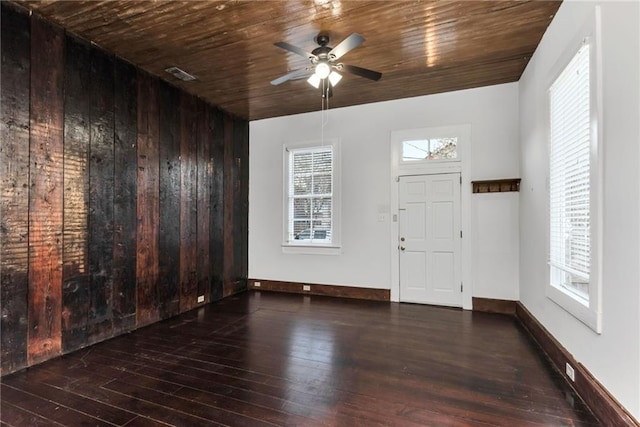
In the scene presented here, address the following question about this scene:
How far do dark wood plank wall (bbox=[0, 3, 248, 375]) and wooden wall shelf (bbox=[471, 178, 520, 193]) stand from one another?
398 cm

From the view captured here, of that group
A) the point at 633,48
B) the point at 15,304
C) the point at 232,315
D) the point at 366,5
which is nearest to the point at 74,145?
the point at 15,304

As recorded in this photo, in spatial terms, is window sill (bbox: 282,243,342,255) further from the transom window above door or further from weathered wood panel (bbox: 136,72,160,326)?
weathered wood panel (bbox: 136,72,160,326)

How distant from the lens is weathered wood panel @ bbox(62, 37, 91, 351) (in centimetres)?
300

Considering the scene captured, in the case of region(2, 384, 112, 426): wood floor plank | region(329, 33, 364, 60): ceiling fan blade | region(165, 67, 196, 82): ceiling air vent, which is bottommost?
region(2, 384, 112, 426): wood floor plank

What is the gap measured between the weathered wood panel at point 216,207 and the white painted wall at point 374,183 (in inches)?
30.9

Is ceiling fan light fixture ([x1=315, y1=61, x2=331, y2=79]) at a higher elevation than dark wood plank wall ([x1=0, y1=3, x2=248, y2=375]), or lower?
higher

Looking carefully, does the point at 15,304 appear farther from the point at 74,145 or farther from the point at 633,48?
the point at 633,48

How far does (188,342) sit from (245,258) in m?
2.56

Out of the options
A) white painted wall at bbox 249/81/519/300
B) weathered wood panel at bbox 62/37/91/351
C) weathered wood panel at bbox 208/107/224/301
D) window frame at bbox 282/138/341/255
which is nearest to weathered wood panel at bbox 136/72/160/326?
weathered wood panel at bbox 62/37/91/351

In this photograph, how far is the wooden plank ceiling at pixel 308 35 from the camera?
273 centimetres

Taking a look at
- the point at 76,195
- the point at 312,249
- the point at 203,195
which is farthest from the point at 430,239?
the point at 76,195

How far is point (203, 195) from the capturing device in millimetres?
4801

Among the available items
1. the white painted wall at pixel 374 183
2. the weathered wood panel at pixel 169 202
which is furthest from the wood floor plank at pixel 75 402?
the white painted wall at pixel 374 183

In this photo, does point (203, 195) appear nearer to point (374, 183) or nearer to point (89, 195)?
point (89, 195)
